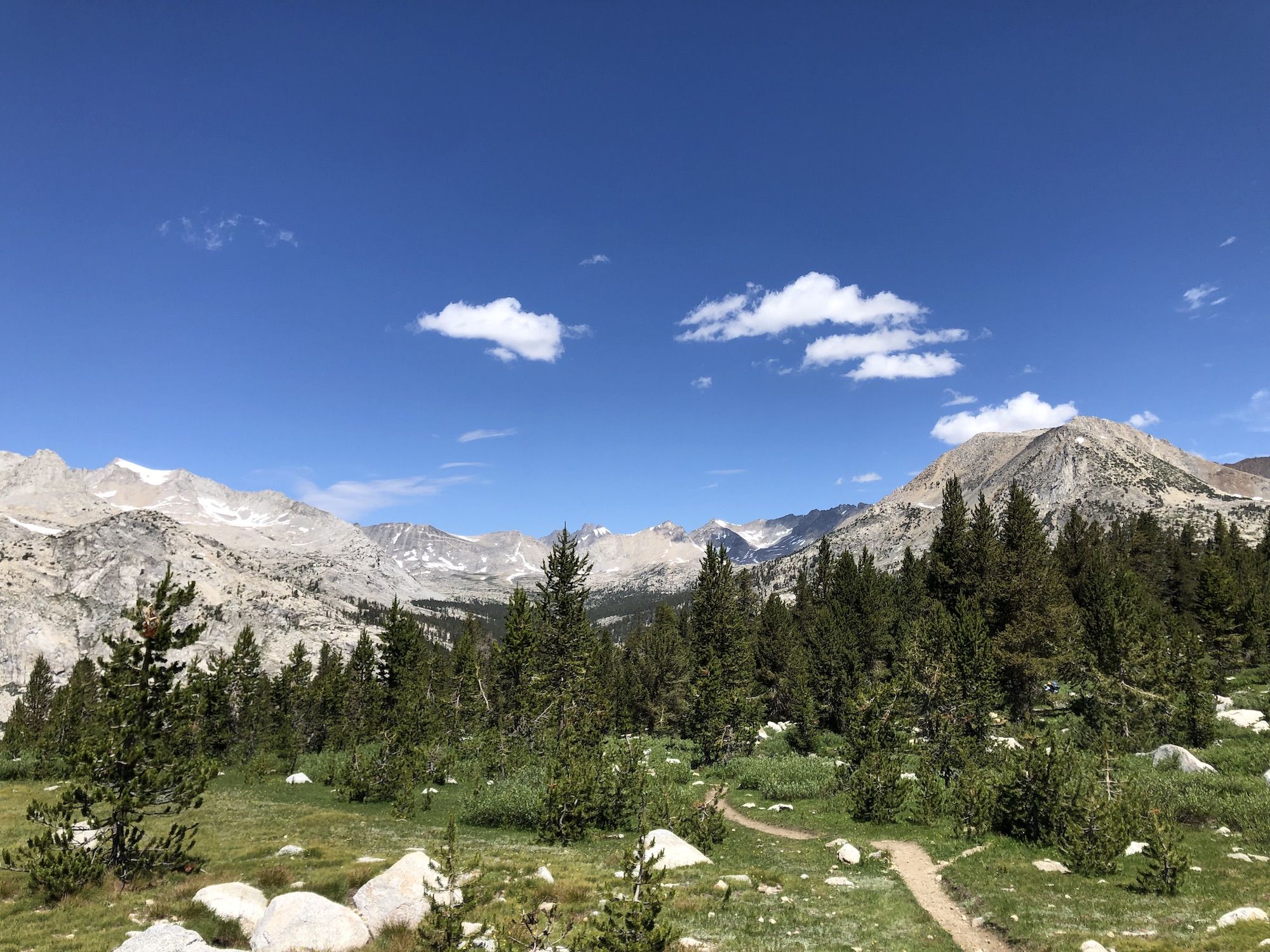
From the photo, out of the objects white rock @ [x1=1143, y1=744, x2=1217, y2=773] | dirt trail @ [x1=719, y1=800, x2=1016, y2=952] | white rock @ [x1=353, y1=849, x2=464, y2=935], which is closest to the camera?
white rock @ [x1=353, y1=849, x2=464, y2=935]

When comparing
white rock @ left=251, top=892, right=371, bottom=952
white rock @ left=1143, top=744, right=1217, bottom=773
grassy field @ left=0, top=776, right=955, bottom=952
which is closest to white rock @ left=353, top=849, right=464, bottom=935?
white rock @ left=251, top=892, right=371, bottom=952

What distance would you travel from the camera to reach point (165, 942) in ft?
38.4

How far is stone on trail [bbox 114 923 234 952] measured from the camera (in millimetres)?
11469

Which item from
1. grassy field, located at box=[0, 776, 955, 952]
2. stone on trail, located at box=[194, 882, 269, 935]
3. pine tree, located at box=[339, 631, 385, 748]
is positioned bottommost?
pine tree, located at box=[339, 631, 385, 748]

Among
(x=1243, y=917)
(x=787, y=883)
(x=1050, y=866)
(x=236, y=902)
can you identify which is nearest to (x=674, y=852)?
(x=787, y=883)

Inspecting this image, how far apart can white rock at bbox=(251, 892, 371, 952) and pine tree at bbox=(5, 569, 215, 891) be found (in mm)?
4874

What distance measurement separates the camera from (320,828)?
28.5 m

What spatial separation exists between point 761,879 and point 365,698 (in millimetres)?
62867

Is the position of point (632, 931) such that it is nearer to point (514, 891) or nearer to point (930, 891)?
point (514, 891)

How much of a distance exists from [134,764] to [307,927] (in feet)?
26.3

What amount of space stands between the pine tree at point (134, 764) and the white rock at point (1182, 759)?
4317 cm

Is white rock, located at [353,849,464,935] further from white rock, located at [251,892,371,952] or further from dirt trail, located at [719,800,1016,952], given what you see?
dirt trail, located at [719,800,1016,952]

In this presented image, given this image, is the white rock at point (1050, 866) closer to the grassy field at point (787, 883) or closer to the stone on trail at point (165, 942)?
the grassy field at point (787, 883)

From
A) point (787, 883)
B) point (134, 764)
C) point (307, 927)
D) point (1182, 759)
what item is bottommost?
point (1182, 759)
